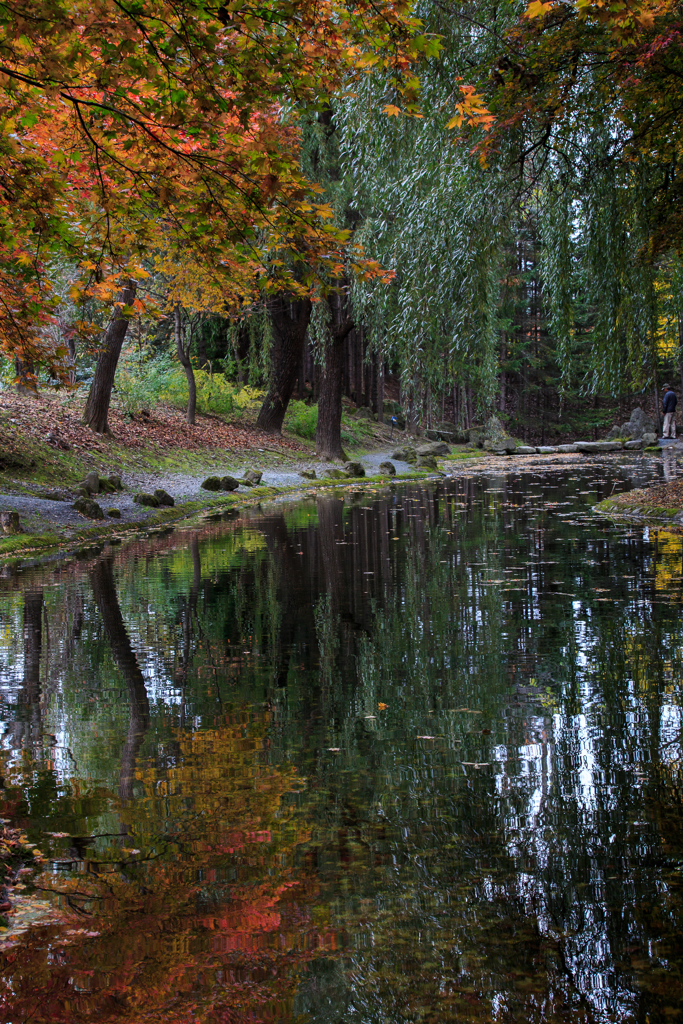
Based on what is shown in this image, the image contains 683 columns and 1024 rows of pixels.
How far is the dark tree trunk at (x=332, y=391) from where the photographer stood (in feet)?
76.7

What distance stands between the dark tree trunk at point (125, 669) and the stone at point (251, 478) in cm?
1014

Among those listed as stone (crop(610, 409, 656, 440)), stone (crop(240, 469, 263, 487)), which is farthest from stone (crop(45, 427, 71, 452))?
stone (crop(610, 409, 656, 440))

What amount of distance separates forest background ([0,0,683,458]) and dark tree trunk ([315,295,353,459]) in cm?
883

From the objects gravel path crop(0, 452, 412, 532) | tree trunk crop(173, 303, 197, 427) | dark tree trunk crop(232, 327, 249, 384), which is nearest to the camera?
gravel path crop(0, 452, 412, 532)

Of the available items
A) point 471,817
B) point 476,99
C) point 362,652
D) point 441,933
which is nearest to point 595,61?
point 476,99

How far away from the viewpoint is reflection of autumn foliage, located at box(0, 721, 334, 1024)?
202 cm

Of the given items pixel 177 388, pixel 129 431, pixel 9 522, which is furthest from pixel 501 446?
pixel 9 522

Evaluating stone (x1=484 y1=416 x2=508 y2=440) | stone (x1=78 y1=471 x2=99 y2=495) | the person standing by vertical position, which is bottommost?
stone (x1=78 y1=471 x2=99 y2=495)

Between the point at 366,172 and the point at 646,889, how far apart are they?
1193 centimetres

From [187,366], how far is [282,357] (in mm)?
3854

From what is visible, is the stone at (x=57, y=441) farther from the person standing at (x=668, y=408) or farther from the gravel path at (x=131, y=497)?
the person standing at (x=668, y=408)

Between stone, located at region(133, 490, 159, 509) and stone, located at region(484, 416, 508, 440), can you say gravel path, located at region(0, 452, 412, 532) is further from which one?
stone, located at region(484, 416, 508, 440)

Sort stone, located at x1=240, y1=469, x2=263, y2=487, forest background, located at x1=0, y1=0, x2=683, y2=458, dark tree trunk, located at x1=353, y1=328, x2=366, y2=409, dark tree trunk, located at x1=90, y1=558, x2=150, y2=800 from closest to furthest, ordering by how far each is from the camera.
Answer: dark tree trunk, located at x1=90, y1=558, x2=150, y2=800 → forest background, located at x1=0, y1=0, x2=683, y2=458 → stone, located at x1=240, y1=469, x2=263, y2=487 → dark tree trunk, located at x1=353, y1=328, x2=366, y2=409

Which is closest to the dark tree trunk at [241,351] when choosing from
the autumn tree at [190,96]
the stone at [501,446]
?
the stone at [501,446]
